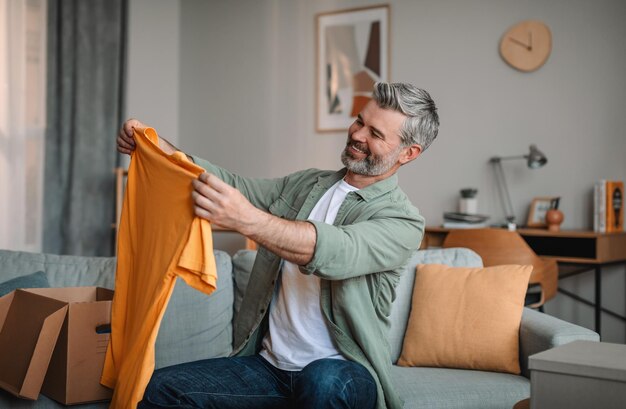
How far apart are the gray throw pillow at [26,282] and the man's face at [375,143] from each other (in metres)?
1.17

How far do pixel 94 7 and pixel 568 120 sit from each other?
3233mm

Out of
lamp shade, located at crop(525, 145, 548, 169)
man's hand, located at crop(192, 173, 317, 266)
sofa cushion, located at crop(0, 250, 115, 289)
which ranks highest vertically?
lamp shade, located at crop(525, 145, 548, 169)

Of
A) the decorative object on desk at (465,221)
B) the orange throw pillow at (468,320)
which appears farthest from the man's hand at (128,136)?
the decorative object on desk at (465,221)

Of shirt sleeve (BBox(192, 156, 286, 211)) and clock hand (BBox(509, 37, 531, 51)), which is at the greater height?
clock hand (BBox(509, 37, 531, 51))

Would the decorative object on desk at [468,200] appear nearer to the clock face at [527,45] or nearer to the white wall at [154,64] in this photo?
the clock face at [527,45]

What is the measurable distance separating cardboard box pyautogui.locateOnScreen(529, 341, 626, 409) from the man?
444 millimetres

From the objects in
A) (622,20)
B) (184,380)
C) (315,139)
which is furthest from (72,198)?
(622,20)

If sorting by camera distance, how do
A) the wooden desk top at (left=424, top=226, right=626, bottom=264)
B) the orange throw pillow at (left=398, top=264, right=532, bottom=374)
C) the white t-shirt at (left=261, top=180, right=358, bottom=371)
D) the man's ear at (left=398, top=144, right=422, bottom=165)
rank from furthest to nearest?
the wooden desk top at (left=424, top=226, right=626, bottom=264) → the orange throw pillow at (left=398, top=264, right=532, bottom=374) → the man's ear at (left=398, top=144, right=422, bottom=165) → the white t-shirt at (left=261, top=180, right=358, bottom=371)

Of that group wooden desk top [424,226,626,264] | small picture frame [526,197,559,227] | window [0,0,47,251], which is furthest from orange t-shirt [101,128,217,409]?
small picture frame [526,197,559,227]

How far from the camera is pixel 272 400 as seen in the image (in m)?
1.75

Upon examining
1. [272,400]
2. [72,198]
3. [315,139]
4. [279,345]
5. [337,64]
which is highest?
[337,64]

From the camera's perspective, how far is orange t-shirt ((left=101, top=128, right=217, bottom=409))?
1.49m

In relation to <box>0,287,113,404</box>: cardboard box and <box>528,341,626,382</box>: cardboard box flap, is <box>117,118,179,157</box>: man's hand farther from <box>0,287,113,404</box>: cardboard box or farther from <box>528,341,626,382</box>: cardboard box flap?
<box>528,341,626,382</box>: cardboard box flap

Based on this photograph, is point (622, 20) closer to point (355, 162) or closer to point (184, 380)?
point (355, 162)
